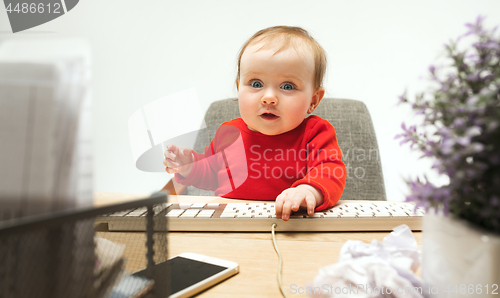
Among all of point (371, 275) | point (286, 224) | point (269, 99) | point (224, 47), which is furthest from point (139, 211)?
point (224, 47)

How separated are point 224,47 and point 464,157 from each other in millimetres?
1648

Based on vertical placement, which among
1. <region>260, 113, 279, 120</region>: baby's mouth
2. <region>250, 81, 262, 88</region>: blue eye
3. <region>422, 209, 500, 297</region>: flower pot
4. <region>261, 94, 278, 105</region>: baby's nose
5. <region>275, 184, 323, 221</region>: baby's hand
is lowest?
<region>275, 184, 323, 221</region>: baby's hand

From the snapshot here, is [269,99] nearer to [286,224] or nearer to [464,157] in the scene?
[286,224]

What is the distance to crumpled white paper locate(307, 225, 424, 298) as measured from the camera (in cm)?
26

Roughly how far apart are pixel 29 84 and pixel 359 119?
1302 mm

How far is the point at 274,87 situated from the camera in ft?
2.78

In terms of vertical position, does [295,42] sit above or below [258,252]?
above

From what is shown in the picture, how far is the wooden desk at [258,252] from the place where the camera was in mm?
321

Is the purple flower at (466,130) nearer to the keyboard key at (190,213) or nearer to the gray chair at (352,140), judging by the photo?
the keyboard key at (190,213)

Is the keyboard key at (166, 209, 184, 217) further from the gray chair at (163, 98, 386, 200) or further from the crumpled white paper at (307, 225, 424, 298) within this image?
the gray chair at (163, 98, 386, 200)

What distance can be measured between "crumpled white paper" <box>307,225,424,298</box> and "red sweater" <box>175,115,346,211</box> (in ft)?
1.83

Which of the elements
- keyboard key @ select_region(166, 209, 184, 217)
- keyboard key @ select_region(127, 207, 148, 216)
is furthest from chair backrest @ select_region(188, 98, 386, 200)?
keyboard key @ select_region(127, 207, 148, 216)

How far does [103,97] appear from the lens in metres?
1.79

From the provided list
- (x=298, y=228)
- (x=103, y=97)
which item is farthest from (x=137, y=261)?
(x=103, y=97)
